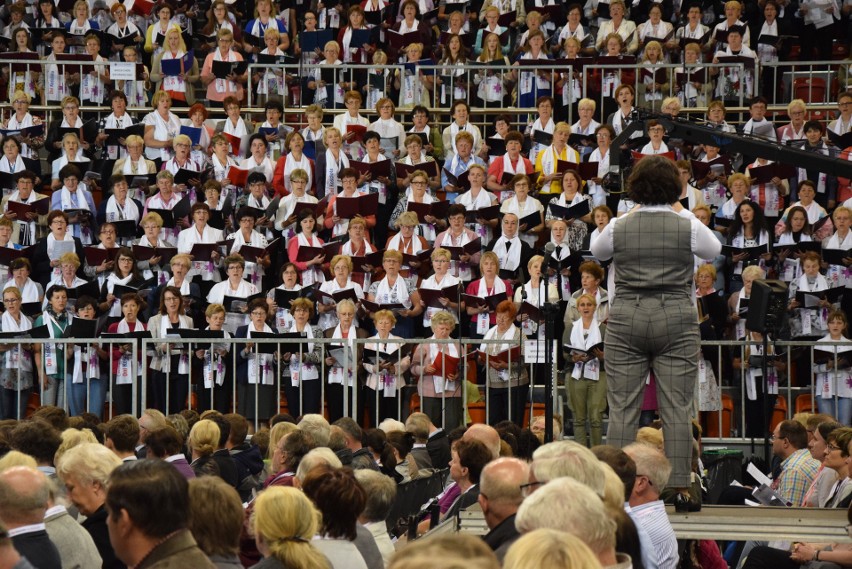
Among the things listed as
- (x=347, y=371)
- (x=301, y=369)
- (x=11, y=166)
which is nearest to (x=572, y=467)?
(x=347, y=371)

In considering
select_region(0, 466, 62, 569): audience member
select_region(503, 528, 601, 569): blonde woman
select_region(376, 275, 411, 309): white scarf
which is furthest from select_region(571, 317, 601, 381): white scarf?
select_region(503, 528, 601, 569): blonde woman

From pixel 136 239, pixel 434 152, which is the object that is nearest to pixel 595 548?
pixel 136 239

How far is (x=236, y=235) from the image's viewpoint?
52.4 ft

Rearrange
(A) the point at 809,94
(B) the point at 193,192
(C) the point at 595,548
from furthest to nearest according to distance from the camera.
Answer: (A) the point at 809,94 < (B) the point at 193,192 < (C) the point at 595,548

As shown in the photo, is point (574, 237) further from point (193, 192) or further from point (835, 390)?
point (193, 192)

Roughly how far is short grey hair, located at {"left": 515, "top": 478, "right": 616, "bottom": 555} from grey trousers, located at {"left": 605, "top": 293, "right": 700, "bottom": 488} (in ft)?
8.93

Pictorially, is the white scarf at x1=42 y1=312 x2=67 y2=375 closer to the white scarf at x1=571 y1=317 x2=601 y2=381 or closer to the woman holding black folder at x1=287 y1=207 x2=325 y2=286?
the woman holding black folder at x1=287 y1=207 x2=325 y2=286

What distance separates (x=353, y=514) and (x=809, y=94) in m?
15.2

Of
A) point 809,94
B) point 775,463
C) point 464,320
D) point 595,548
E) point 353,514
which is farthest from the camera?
point 809,94

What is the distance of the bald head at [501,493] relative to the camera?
5320 mm

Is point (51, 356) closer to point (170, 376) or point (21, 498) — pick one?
point (170, 376)

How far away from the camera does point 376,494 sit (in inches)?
259

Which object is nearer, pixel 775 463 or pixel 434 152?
pixel 775 463

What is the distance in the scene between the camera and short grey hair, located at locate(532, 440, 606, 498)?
492cm
